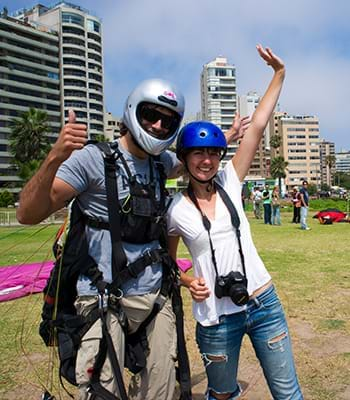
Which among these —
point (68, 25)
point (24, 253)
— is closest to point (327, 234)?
point (24, 253)

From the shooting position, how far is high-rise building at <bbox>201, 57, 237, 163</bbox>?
133 meters

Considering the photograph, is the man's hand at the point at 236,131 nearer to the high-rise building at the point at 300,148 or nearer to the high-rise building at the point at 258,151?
the high-rise building at the point at 258,151

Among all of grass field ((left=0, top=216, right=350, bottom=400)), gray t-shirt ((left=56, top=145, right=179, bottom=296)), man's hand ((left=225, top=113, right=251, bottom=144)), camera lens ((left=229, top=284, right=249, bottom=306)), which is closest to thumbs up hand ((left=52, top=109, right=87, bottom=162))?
gray t-shirt ((left=56, top=145, right=179, bottom=296))

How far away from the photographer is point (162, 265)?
2701mm

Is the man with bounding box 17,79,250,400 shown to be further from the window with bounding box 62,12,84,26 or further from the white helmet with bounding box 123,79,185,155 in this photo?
the window with bounding box 62,12,84,26

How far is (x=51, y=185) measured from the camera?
2.18 metres

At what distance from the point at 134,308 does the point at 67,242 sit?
22.1 inches

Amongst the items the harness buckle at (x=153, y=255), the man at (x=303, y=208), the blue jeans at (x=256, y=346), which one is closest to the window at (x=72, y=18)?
the man at (x=303, y=208)

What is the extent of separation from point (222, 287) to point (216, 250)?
9.1 inches

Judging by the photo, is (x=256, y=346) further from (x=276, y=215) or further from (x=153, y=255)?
(x=276, y=215)

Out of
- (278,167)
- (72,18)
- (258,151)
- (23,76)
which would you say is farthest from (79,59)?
(258,151)

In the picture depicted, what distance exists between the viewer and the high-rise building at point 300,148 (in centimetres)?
14838

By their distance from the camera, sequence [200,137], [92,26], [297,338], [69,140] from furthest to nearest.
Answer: [92,26] < [297,338] < [200,137] < [69,140]

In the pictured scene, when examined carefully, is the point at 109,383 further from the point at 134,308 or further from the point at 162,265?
the point at 162,265
